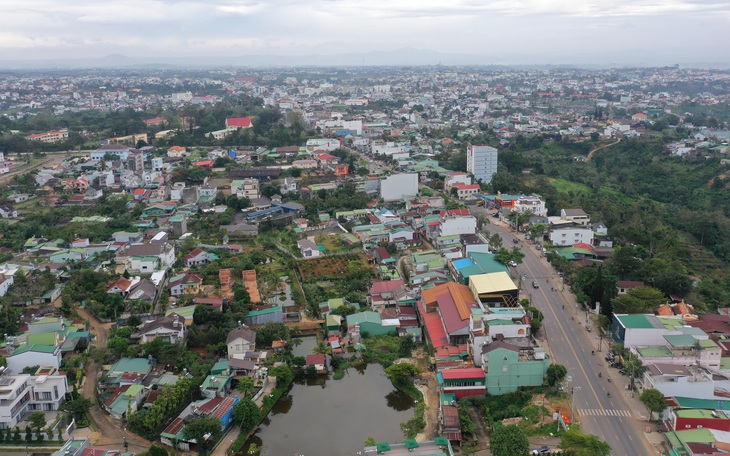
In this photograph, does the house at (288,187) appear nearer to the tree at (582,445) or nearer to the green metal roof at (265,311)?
the green metal roof at (265,311)

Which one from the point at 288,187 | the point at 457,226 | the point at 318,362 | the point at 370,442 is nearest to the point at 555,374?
the point at 370,442

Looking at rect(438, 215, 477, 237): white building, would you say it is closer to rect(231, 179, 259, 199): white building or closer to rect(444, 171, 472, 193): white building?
rect(444, 171, 472, 193): white building

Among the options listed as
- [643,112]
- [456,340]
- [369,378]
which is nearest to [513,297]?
[456,340]

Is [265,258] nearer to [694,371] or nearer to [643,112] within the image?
[694,371]

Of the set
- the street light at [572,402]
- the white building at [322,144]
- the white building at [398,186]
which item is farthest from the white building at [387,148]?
the street light at [572,402]

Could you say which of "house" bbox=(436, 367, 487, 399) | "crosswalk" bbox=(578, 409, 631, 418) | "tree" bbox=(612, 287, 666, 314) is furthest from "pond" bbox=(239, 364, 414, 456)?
"tree" bbox=(612, 287, 666, 314)
